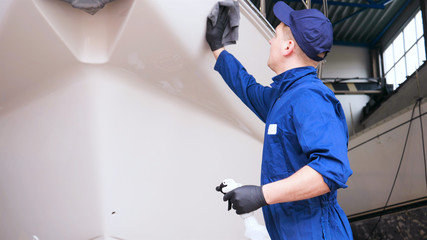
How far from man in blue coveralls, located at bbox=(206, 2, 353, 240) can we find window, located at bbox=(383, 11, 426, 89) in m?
8.11

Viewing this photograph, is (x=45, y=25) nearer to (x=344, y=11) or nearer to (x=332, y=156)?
(x=332, y=156)

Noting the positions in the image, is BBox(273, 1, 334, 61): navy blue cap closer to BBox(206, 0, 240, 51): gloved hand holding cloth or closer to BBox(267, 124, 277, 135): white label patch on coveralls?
BBox(267, 124, 277, 135): white label patch on coveralls

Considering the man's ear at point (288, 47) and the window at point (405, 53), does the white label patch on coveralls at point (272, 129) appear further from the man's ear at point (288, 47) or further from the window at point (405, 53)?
the window at point (405, 53)

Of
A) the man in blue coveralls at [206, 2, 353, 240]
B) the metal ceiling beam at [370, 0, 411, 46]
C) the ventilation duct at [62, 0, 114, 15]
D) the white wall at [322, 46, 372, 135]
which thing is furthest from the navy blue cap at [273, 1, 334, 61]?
the white wall at [322, 46, 372, 135]

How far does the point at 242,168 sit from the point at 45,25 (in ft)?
3.18

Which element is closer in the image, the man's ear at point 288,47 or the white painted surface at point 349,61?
the man's ear at point 288,47

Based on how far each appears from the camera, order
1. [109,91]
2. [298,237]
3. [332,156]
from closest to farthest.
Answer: [332,156] < [298,237] < [109,91]

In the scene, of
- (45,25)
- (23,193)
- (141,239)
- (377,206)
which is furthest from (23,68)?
(377,206)

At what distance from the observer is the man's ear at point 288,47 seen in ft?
4.50

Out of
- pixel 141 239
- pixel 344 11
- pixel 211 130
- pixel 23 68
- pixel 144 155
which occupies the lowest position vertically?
pixel 141 239

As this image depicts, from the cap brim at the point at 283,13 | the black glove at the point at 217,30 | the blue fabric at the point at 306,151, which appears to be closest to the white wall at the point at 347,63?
the black glove at the point at 217,30

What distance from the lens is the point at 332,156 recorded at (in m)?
1.08

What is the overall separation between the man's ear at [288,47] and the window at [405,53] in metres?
8.10

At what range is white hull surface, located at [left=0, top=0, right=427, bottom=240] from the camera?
146 cm
